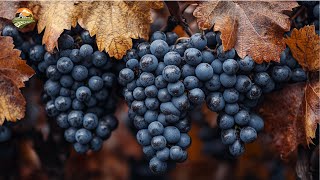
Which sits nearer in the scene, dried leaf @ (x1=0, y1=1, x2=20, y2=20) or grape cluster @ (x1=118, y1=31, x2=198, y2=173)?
grape cluster @ (x1=118, y1=31, x2=198, y2=173)

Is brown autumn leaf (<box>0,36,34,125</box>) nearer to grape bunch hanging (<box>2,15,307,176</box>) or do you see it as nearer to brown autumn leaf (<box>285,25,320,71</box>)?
grape bunch hanging (<box>2,15,307,176</box>)

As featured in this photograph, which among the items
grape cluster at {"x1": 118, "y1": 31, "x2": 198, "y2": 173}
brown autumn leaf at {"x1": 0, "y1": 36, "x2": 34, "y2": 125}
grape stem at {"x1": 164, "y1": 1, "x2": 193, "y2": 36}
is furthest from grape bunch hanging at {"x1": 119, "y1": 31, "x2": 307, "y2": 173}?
brown autumn leaf at {"x1": 0, "y1": 36, "x2": 34, "y2": 125}

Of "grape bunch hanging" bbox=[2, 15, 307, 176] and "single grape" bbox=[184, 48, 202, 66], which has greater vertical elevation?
"single grape" bbox=[184, 48, 202, 66]

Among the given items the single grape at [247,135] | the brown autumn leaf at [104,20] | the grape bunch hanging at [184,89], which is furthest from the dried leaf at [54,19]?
the single grape at [247,135]

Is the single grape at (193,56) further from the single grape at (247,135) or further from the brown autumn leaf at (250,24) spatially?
the single grape at (247,135)

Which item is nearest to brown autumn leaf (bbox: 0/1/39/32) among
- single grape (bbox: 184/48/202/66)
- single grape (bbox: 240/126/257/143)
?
single grape (bbox: 184/48/202/66)

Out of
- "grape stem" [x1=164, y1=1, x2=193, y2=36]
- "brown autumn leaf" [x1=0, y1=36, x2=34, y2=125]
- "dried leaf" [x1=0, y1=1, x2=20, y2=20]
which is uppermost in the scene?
"dried leaf" [x1=0, y1=1, x2=20, y2=20]
